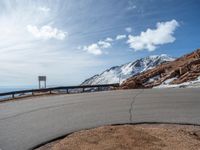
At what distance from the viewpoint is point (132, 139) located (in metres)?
7.92

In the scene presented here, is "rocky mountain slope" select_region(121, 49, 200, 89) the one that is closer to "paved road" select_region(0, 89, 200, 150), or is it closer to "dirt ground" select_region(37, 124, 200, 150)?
"paved road" select_region(0, 89, 200, 150)

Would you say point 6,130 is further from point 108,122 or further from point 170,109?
point 170,109

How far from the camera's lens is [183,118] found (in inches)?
428

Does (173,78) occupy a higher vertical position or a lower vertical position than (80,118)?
higher

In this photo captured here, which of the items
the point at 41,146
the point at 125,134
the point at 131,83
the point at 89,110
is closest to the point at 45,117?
the point at 89,110

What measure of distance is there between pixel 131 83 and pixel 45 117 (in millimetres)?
18124

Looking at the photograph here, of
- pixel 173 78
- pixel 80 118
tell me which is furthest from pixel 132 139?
pixel 173 78

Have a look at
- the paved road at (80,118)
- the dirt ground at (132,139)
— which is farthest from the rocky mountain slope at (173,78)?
the dirt ground at (132,139)

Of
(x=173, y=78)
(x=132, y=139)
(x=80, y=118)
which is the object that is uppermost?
(x=173, y=78)

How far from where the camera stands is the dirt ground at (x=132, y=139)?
734 centimetres

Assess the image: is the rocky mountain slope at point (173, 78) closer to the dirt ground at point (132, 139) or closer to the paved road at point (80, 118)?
the paved road at point (80, 118)

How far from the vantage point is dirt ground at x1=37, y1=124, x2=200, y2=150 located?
24.1 ft

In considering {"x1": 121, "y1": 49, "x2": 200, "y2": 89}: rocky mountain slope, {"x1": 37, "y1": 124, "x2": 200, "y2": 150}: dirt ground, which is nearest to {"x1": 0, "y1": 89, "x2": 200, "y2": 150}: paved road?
{"x1": 37, "y1": 124, "x2": 200, "y2": 150}: dirt ground

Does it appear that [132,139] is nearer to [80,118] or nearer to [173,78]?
[80,118]
